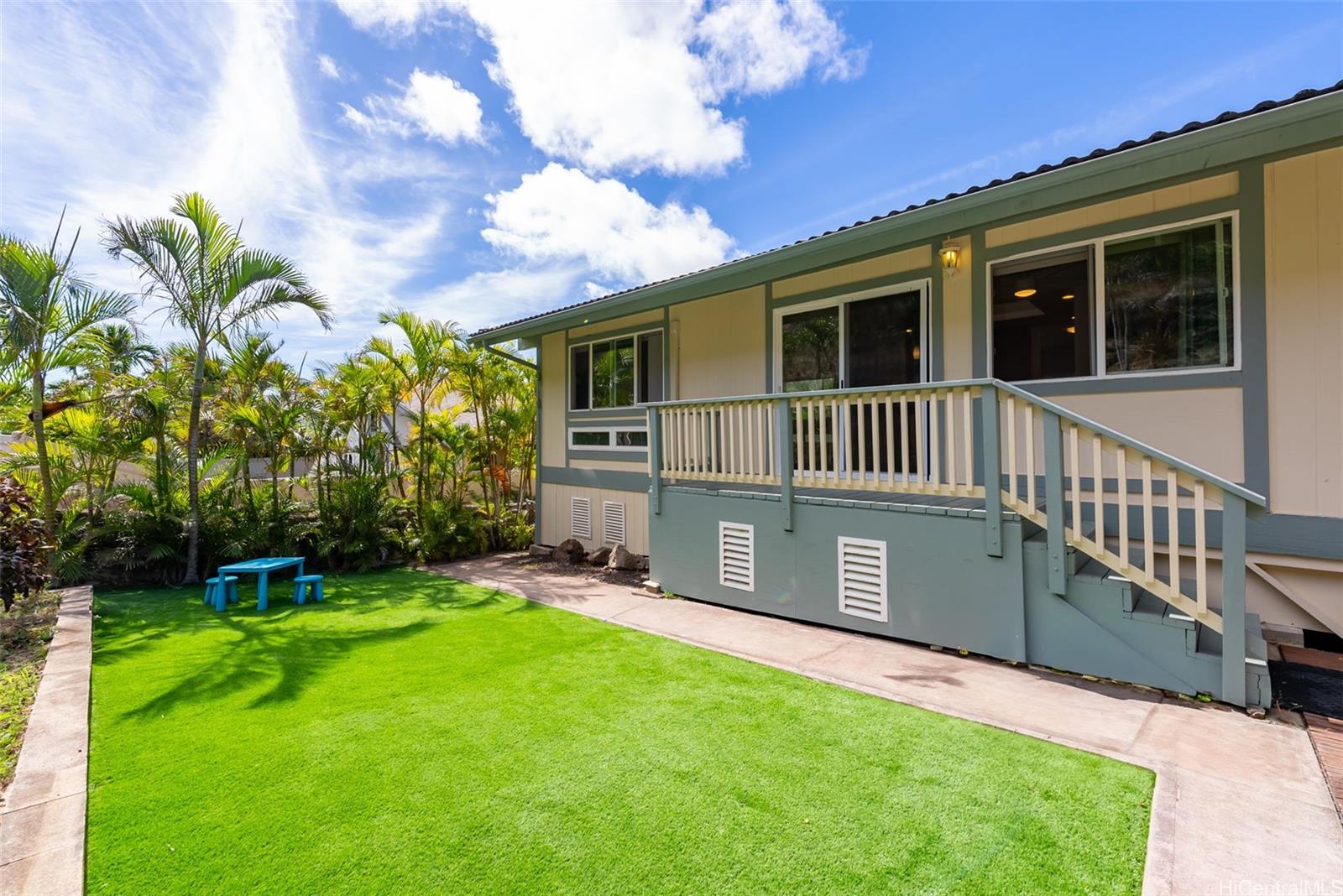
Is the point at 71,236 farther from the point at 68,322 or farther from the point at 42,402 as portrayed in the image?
the point at 42,402

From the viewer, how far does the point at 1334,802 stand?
2.34m

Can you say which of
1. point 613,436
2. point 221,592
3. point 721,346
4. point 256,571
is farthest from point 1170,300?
point 221,592

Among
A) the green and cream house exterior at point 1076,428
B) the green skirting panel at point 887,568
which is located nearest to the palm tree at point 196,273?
the green and cream house exterior at point 1076,428

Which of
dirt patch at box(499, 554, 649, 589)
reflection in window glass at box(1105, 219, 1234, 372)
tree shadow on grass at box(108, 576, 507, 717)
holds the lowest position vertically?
dirt patch at box(499, 554, 649, 589)

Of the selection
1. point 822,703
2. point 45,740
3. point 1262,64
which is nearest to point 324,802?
point 45,740

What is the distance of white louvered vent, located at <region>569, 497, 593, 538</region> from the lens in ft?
28.9

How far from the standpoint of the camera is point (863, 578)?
15.3 ft

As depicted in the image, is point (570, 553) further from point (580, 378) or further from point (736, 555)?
point (736, 555)

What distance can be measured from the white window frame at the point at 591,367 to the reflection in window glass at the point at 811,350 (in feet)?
6.14

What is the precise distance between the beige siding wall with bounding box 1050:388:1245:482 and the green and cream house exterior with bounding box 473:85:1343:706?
0.02m

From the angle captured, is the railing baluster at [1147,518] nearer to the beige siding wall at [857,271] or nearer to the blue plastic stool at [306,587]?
the beige siding wall at [857,271]

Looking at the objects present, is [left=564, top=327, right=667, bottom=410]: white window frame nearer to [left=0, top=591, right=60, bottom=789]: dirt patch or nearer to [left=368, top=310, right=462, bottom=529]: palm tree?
[left=368, top=310, right=462, bottom=529]: palm tree

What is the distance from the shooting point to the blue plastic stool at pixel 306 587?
19.9 feet

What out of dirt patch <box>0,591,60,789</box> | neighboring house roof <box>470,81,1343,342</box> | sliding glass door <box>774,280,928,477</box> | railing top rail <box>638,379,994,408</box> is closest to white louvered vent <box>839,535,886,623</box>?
sliding glass door <box>774,280,928,477</box>
